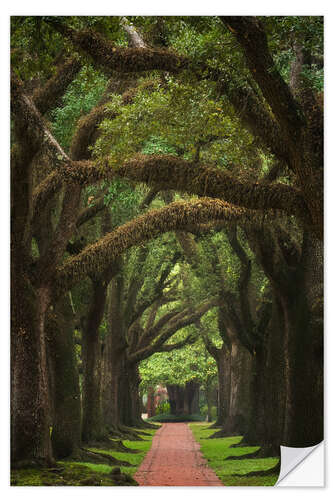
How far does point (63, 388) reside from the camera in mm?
11195

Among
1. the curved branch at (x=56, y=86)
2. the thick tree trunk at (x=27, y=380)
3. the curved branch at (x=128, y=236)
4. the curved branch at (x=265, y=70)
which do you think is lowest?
the thick tree trunk at (x=27, y=380)

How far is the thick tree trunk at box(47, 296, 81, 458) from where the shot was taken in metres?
11.0

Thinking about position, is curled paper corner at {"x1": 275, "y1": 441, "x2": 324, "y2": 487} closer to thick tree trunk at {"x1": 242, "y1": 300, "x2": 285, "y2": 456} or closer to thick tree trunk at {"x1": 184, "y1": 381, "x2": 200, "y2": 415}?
thick tree trunk at {"x1": 242, "y1": 300, "x2": 285, "y2": 456}

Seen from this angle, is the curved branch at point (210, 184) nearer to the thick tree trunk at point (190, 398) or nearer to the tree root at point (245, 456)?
the tree root at point (245, 456)

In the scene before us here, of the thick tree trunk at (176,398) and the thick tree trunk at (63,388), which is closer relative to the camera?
the thick tree trunk at (63,388)

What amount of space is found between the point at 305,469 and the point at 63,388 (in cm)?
507

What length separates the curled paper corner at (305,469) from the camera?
7.37 metres

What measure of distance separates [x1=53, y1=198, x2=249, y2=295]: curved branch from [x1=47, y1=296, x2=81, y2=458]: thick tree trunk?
110cm

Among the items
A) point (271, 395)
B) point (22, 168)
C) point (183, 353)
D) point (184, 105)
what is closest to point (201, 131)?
point (184, 105)

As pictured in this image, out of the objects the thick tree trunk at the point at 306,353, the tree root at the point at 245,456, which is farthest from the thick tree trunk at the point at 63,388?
the thick tree trunk at the point at 306,353

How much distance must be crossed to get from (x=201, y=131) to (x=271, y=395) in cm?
715

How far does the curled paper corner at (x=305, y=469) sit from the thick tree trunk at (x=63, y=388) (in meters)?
4.39

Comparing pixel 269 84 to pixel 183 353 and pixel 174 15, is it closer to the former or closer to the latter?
pixel 174 15

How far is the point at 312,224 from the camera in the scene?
6750mm
